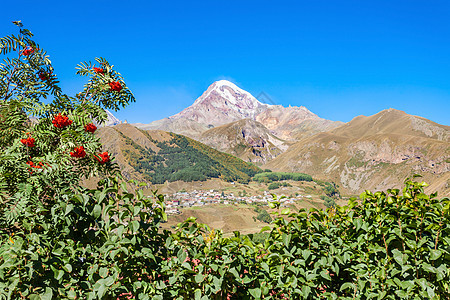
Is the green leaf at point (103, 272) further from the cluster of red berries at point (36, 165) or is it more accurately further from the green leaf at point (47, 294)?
the cluster of red berries at point (36, 165)

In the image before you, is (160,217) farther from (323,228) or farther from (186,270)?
(323,228)

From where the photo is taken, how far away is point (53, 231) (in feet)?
7.91

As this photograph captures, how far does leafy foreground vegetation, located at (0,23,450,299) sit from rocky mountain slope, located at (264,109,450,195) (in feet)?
289

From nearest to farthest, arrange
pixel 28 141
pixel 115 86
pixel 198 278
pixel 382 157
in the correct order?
1. pixel 198 278
2. pixel 28 141
3. pixel 115 86
4. pixel 382 157

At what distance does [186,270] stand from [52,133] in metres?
2.18

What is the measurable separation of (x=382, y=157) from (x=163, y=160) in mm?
127465

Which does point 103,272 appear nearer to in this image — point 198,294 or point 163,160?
point 198,294

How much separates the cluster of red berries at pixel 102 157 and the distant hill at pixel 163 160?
459 feet

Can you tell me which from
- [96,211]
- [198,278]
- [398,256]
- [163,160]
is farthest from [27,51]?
[163,160]

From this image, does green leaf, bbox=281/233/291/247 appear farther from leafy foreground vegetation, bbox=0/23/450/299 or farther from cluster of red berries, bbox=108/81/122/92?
cluster of red berries, bbox=108/81/122/92

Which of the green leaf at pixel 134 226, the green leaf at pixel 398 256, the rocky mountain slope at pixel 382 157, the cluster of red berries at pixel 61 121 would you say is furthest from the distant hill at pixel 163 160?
the green leaf at pixel 398 256

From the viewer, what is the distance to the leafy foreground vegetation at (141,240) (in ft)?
7.73

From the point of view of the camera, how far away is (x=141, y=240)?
2.60 meters

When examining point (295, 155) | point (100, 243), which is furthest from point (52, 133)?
point (295, 155)
